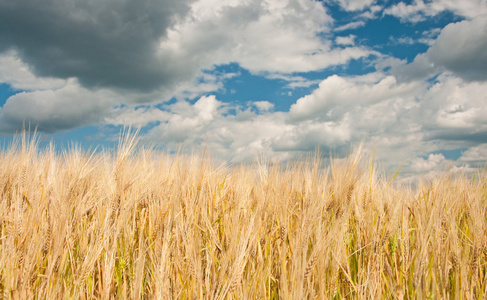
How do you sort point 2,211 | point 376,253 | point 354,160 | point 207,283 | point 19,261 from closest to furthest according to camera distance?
1. point 207,283
2. point 19,261
3. point 376,253
4. point 2,211
5. point 354,160

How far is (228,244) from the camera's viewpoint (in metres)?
1.98

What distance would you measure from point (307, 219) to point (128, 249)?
1.23 meters

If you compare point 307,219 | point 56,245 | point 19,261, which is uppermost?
point 307,219

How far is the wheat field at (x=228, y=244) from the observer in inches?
70.2

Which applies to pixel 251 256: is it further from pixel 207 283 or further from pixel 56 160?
pixel 56 160

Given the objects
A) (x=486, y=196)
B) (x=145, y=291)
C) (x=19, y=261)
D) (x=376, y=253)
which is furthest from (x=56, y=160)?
(x=486, y=196)

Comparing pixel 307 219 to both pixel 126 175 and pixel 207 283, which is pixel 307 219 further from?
pixel 126 175

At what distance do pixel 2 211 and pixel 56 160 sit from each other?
4.16 feet

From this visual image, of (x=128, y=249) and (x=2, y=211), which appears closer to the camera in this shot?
(x=128, y=249)

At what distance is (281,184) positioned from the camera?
104 inches

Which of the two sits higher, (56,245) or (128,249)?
(56,245)

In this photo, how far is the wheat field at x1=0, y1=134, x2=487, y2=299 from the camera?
5.85 ft

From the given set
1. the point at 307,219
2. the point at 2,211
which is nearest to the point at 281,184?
the point at 307,219

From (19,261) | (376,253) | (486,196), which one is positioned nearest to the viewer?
(19,261)
